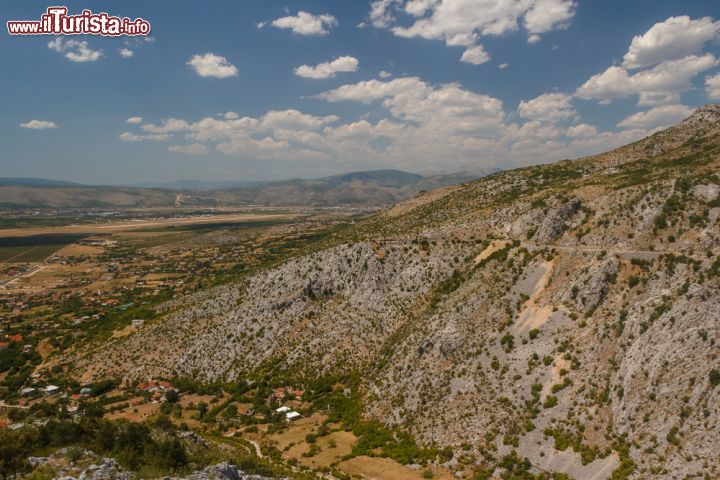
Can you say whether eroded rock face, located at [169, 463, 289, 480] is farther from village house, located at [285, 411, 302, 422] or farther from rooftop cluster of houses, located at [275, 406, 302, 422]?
rooftop cluster of houses, located at [275, 406, 302, 422]

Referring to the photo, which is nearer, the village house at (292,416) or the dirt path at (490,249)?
the village house at (292,416)

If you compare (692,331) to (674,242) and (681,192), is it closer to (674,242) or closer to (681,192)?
(674,242)

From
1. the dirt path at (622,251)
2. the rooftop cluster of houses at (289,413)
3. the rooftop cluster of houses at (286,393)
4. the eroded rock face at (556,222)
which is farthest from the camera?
the eroded rock face at (556,222)

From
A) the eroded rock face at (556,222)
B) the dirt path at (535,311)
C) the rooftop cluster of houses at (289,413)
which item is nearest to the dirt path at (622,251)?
the eroded rock face at (556,222)

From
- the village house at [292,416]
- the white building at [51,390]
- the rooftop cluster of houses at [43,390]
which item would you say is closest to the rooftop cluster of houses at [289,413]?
the village house at [292,416]

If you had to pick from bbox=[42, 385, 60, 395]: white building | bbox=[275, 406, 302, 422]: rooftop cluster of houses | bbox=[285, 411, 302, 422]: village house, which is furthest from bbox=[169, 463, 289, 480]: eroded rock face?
bbox=[42, 385, 60, 395]: white building

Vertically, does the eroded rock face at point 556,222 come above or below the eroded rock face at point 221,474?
above

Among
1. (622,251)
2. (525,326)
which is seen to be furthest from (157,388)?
(622,251)

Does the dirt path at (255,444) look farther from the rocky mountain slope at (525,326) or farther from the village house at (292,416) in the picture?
the rocky mountain slope at (525,326)

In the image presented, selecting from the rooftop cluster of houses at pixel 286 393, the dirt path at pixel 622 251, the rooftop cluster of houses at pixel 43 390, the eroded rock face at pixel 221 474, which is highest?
the dirt path at pixel 622 251

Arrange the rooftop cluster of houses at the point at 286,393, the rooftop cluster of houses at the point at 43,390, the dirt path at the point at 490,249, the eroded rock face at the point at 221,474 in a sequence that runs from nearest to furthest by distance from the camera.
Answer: the eroded rock face at the point at 221,474 < the rooftop cluster of houses at the point at 286,393 < the dirt path at the point at 490,249 < the rooftop cluster of houses at the point at 43,390
